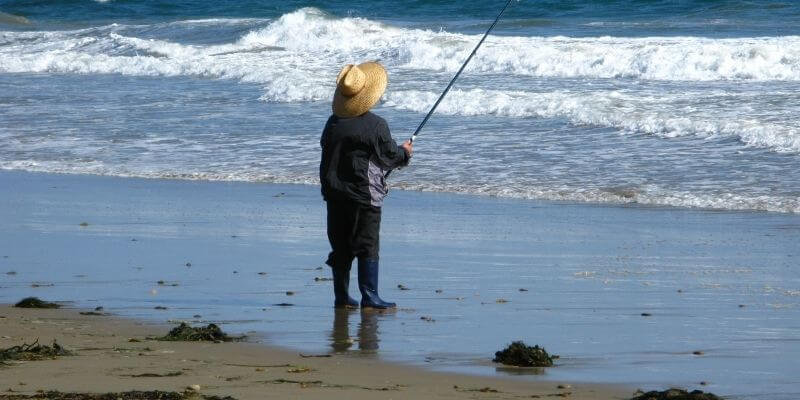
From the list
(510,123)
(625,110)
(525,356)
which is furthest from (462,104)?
(525,356)

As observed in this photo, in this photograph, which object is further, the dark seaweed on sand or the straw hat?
the straw hat

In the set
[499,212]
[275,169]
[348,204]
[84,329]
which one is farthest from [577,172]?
[84,329]

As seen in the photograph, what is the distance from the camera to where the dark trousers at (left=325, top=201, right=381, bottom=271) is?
231 inches

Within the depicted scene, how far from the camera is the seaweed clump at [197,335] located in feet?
16.2

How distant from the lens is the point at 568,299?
19.4 feet

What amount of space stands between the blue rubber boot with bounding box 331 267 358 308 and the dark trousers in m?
0.03

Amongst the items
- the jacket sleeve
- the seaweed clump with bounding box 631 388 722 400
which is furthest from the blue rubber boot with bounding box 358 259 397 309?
the seaweed clump with bounding box 631 388 722 400

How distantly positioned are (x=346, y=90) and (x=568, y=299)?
1.33m

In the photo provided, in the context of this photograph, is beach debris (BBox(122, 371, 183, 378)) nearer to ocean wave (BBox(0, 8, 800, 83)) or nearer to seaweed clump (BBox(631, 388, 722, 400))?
seaweed clump (BBox(631, 388, 722, 400))

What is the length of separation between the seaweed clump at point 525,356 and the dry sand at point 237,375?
0.21 m

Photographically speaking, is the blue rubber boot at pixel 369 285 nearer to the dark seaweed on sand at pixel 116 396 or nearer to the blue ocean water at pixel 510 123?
the blue ocean water at pixel 510 123

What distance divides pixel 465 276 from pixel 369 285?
2.76 ft

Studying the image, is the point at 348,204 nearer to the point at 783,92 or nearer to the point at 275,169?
the point at 275,169

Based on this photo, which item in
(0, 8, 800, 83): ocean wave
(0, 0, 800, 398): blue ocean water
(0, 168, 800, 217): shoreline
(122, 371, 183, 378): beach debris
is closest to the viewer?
(122, 371, 183, 378): beach debris
